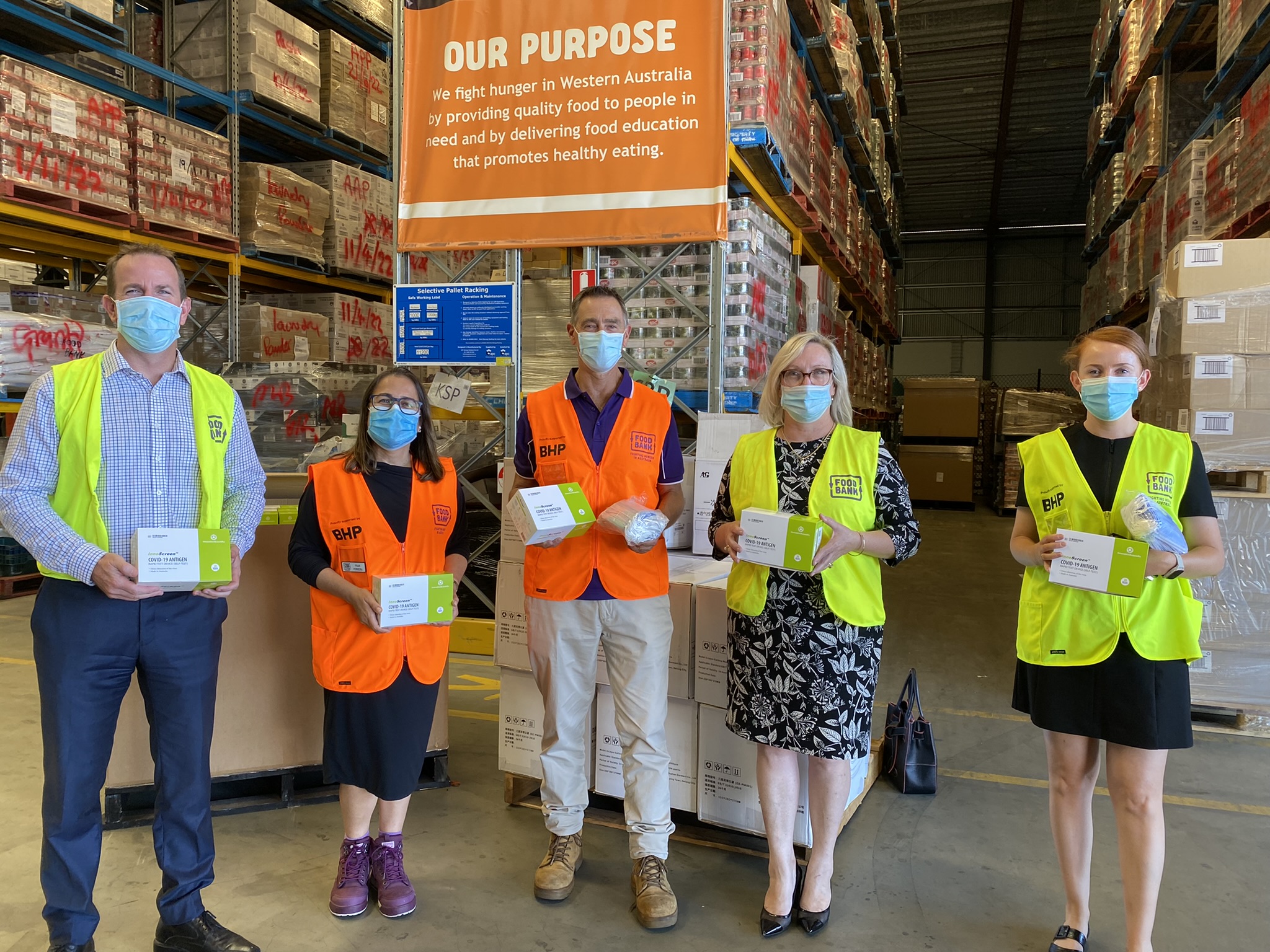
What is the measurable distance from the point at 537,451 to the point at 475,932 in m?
1.53

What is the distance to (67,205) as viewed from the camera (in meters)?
6.39

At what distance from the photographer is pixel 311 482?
2.83 metres

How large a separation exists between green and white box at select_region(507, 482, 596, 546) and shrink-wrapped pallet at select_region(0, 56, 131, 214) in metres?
5.42

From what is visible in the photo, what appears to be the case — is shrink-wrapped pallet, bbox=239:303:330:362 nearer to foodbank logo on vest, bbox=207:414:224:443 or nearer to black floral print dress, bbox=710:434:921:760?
foodbank logo on vest, bbox=207:414:224:443

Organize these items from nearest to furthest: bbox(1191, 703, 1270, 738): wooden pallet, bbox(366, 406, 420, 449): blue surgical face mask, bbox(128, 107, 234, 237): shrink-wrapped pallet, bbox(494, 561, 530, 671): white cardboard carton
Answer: bbox(366, 406, 420, 449): blue surgical face mask < bbox(494, 561, 530, 671): white cardboard carton < bbox(1191, 703, 1270, 738): wooden pallet < bbox(128, 107, 234, 237): shrink-wrapped pallet

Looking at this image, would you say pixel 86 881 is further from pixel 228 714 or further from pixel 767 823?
pixel 767 823

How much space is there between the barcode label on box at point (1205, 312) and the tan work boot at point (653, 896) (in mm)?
3877

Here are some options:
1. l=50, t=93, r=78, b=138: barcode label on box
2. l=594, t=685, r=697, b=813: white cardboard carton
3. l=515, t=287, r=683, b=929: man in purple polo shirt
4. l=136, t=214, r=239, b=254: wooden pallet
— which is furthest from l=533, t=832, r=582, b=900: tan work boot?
l=136, t=214, r=239, b=254: wooden pallet

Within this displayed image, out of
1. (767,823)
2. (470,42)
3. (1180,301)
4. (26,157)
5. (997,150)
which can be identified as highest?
(997,150)

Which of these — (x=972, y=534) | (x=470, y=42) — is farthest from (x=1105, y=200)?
(x=470, y=42)

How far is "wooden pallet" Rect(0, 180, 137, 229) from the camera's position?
19.6ft

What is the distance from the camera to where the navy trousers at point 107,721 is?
226cm

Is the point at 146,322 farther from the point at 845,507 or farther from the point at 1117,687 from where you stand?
the point at 1117,687

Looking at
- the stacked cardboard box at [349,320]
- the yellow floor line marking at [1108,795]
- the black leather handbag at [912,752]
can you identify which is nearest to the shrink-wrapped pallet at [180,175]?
the stacked cardboard box at [349,320]
